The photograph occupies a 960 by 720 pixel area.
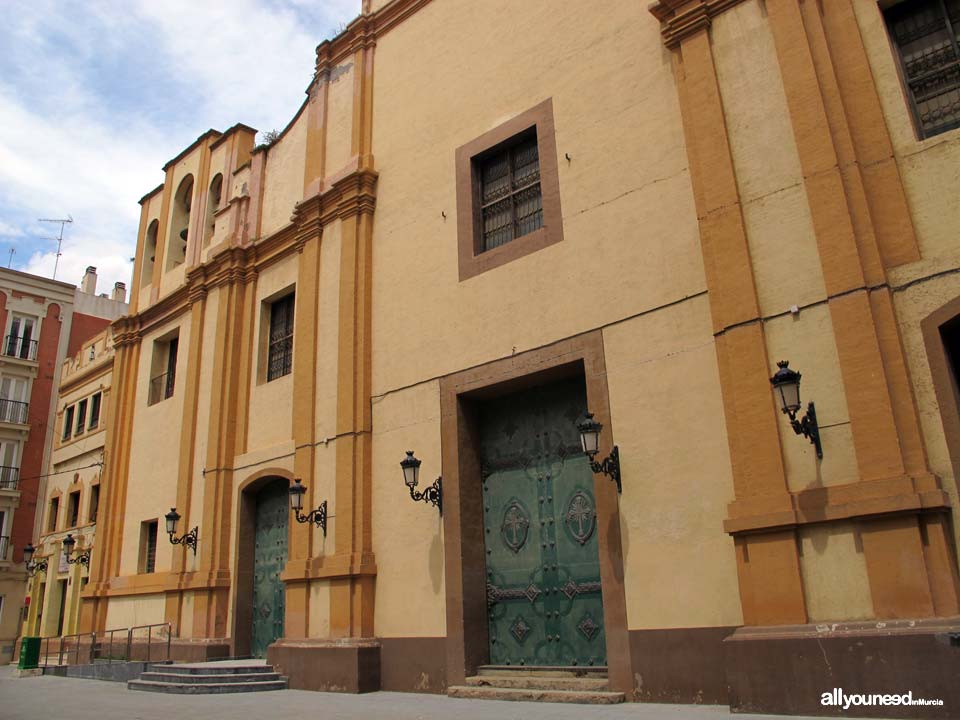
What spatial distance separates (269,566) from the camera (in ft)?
46.4

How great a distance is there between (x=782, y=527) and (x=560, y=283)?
14.0 feet

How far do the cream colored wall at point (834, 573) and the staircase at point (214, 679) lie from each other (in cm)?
804

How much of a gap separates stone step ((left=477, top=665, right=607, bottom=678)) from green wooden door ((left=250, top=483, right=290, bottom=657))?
4982mm

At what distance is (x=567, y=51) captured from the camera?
11.0 m

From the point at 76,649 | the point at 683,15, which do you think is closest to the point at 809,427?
the point at 683,15

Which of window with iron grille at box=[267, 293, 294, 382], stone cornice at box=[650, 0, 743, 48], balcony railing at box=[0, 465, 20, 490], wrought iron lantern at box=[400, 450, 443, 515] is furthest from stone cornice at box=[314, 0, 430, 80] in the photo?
balcony railing at box=[0, 465, 20, 490]

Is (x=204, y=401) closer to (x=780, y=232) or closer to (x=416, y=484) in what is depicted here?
(x=416, y=484)

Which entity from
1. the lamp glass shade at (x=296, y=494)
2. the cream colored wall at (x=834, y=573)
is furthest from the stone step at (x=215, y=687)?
the cream colored wall at (x=834, y=573)

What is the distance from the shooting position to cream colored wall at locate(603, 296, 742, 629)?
7.98m

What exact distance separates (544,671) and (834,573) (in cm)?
384

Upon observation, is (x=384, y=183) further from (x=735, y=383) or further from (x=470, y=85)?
(x=735, y=383)

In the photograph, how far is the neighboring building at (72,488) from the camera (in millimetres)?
22141

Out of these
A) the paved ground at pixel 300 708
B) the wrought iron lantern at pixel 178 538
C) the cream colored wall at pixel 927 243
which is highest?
the cream colored wall at pixel 927 243

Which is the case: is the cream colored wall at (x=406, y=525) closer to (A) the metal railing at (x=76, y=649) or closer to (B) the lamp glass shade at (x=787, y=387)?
(B) the lamp glass shade at (x=787, y=387)
